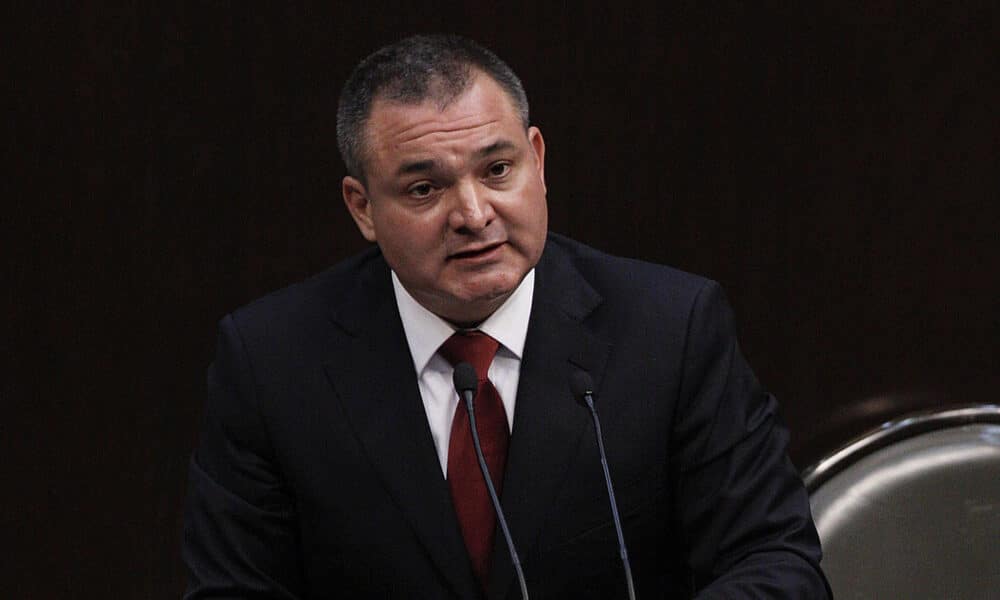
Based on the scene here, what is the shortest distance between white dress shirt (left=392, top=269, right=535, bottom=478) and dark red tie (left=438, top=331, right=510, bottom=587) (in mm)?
29

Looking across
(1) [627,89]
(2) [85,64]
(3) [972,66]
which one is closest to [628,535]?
(1) [627,89]

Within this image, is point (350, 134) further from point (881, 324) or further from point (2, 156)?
point (881, 324)

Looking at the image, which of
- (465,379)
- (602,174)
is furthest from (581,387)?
(602,174)

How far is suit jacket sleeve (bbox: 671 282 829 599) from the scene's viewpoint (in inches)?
64.5

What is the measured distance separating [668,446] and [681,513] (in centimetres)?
8

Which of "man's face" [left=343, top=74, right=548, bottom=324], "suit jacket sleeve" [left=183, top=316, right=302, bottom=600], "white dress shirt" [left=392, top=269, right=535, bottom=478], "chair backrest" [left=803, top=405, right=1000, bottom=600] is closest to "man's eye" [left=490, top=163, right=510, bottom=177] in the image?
"man's face" [left=343, top=74, right=548, bottom=324]

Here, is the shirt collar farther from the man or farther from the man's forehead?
the man's forehead

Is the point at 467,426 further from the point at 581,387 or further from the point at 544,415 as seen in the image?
the point at 581,387

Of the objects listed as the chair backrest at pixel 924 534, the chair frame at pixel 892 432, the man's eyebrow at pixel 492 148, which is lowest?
the chair backrest at pixel 924 534

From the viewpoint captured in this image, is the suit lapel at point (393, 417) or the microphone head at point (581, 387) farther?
the suit lapel at point (393, 417)

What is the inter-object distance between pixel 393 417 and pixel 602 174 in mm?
559

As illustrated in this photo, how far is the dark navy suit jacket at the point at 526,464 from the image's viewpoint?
5.47 feet

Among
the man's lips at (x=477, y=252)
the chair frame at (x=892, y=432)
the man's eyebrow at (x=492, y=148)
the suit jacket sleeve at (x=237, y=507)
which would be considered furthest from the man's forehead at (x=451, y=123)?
the chair frame at (x=892, y=432)

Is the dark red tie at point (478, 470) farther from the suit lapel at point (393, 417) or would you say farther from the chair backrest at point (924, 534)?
the chair backrest at point (924, 534)
